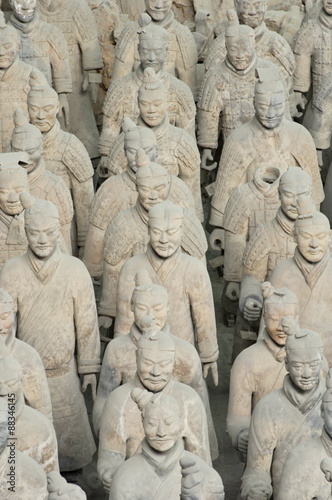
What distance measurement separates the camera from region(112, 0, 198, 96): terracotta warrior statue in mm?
13997

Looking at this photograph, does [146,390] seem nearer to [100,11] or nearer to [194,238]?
[194,238]

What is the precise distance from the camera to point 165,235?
10438 mm

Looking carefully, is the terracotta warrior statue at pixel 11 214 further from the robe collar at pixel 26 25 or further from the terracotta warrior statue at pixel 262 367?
the robe collar at pixel 26 25

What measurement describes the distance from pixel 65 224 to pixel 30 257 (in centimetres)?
153

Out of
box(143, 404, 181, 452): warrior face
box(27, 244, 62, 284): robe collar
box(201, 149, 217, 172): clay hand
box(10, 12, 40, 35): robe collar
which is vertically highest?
box(143, 404, 181, 452): warrior face

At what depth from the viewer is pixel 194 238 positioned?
11562 mm

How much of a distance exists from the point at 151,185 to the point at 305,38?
342 centimetres

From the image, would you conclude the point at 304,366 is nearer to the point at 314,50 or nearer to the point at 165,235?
the point at 165,235

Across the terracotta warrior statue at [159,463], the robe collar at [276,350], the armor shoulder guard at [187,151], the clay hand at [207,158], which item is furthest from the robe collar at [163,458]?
the clay hand at [207,158]

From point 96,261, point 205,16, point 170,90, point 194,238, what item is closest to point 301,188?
point 194,238

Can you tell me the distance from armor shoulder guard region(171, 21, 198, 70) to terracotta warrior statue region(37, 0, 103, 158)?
666 millimetres

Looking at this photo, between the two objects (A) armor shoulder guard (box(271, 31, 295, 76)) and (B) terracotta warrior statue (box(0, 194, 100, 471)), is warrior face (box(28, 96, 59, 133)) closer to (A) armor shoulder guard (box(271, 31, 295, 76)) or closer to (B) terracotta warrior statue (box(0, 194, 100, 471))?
(B) terracotta warrior statue (box(0, 194, 100, 471))

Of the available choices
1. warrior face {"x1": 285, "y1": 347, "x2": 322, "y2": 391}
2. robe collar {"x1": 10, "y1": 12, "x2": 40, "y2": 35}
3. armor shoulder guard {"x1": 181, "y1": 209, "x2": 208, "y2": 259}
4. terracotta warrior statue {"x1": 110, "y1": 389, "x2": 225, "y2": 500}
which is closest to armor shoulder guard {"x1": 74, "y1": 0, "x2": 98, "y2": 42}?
robe collar {"x1": 10, "y1": 12, "x2": 40, "y2": 35}

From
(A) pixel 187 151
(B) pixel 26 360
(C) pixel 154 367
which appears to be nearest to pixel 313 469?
(C) pixel 154 367
